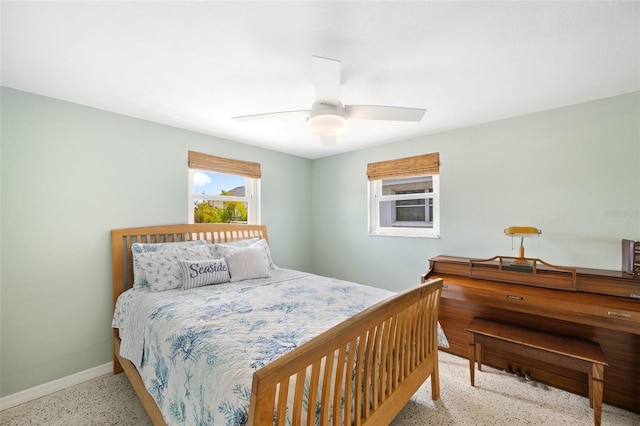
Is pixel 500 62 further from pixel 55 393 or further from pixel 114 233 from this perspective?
pixel 55 393

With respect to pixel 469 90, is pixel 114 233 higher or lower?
lower

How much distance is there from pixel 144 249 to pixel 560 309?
3505 mm

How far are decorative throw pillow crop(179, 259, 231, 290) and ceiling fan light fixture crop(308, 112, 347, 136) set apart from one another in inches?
62.2

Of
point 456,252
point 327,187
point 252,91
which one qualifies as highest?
point 252,91

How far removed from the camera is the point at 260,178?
3.79 m

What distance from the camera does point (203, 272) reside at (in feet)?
7.90

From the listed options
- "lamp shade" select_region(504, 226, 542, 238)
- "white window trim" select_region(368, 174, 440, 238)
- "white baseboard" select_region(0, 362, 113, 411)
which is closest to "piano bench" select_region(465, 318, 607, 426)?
"lamp shade" select_region(504, 226, 542, 238)

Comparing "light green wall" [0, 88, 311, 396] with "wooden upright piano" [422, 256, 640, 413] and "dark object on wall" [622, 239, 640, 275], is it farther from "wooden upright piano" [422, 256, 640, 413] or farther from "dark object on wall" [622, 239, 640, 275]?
"dark object on wall" [622, 239, 640, 275]

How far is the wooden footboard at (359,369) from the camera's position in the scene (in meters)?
0.88

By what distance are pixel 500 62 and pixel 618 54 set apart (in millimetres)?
692

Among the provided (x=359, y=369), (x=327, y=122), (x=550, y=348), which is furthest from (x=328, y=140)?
(x=550, y=348)

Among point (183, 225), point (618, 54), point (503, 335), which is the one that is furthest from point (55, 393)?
point (618, 54)

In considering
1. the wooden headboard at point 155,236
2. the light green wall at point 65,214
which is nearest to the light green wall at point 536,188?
the wooden headboard at point 155,236

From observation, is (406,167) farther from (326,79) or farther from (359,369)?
(359,369)
